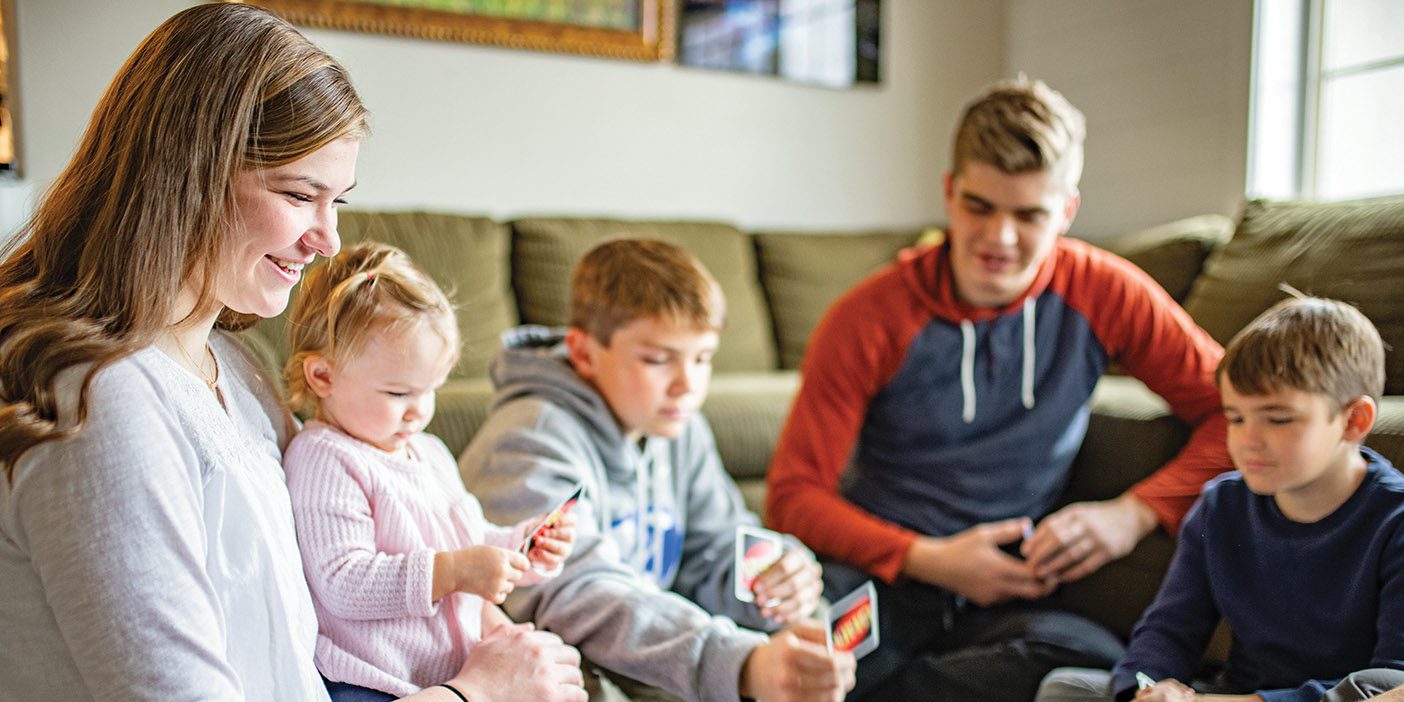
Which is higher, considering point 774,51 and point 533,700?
point 774,51

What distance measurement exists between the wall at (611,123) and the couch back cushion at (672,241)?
1.28ft

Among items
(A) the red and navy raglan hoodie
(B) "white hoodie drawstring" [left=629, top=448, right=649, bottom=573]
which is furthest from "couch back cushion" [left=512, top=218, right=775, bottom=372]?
(B) "white hoodie drawstring" [left=629, top=448, right=649, bottom=573]

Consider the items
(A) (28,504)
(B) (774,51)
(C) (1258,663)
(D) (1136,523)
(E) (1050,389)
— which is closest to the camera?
(A) (28,504)

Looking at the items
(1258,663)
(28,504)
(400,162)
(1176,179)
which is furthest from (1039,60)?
(28,504)

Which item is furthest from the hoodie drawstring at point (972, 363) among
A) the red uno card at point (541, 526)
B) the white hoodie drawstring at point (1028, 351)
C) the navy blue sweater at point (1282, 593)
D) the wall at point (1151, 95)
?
the wall at point (1151, 95)

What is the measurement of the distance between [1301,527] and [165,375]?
1202 mm

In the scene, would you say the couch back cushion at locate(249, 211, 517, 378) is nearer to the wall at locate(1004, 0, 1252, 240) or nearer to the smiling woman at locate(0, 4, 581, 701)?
the smiling woman at locate(0, 4, 581, 701)

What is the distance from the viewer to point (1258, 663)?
138cm

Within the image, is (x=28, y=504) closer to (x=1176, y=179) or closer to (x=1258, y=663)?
(x=1258, y=663)

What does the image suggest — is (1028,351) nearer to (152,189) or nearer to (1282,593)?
(1282,593)

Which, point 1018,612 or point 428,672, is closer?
point 428,672

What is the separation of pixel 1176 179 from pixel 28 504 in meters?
3.31

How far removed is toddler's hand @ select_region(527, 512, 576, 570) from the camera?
3.90ft

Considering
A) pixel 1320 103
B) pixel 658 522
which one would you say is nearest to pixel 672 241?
pixel 658 522
